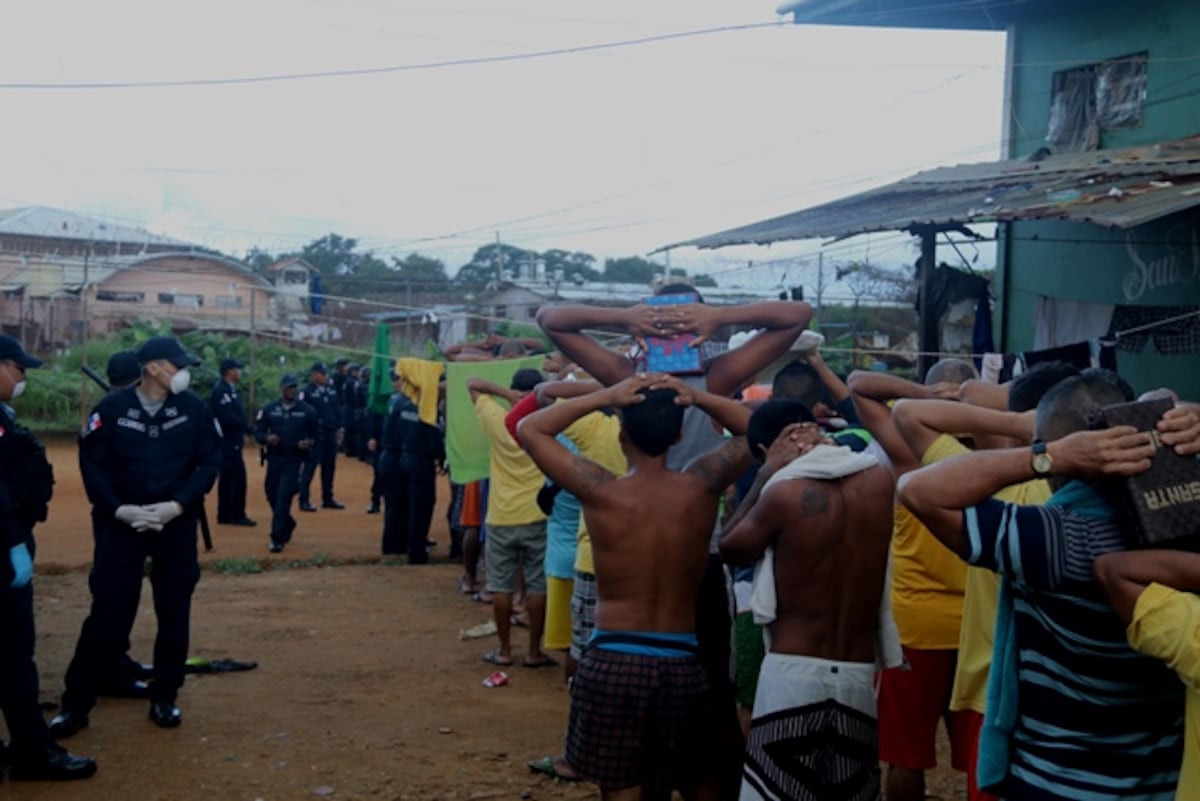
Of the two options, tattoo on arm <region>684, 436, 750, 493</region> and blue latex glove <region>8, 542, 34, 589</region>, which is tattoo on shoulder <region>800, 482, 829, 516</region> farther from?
blue latex glove <region>8, 542, 34, 589</region>

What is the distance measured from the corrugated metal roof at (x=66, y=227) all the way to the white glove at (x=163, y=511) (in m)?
45.8

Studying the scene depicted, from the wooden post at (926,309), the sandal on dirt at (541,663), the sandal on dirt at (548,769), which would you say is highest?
the wooden post at (926,309)

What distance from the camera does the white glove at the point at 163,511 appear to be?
6953 mm

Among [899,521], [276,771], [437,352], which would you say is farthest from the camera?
[437,352]

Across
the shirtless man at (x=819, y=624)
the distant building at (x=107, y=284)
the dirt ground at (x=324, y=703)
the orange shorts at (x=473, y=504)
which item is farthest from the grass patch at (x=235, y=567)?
the distant building at (x=107, y=284)

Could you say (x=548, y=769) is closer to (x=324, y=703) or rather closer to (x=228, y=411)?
(x=324, y=703)

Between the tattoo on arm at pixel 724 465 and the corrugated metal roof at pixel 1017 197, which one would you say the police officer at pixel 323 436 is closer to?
the corrugated metal roof at pixel 1017 197

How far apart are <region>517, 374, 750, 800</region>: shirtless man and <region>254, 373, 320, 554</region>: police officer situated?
10473 millimetres

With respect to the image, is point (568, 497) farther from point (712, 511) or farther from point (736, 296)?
point (736, 296)

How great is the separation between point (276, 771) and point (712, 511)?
10.4ft

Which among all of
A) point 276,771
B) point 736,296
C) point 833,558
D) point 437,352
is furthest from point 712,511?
point 736,296

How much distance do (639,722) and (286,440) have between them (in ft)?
37.9

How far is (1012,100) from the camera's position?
15.1 metres

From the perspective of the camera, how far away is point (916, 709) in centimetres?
507
